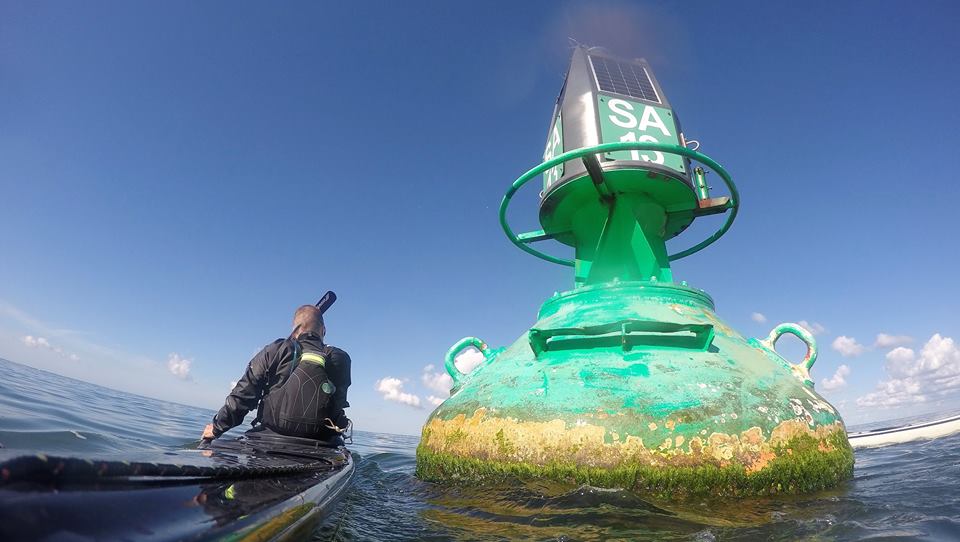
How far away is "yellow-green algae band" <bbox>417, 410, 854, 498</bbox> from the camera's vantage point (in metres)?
3.08

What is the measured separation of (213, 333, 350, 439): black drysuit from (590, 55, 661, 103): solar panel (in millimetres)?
5591

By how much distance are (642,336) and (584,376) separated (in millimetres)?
712

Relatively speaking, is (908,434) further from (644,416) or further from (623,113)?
(644,416)

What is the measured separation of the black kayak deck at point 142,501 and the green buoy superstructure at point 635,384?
1.90 metres

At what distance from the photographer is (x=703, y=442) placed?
3160 millimetres

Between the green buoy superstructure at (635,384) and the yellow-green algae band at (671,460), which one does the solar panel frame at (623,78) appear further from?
the yellow-green algae band at (671,460)

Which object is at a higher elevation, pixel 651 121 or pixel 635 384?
pixel 651 121

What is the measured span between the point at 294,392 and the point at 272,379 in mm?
447

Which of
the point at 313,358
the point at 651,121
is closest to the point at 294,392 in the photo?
the point at 313,358

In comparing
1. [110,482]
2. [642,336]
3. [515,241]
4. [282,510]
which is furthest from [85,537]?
[515,241]

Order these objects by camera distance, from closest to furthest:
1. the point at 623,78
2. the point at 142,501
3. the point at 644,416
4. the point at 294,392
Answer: the point at 142,501, the point at 644,416, the point at 294,392, the point at 623,78

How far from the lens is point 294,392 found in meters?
4.35

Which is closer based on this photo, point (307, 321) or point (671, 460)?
point (671, 460)

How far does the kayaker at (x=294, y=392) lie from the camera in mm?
4305
